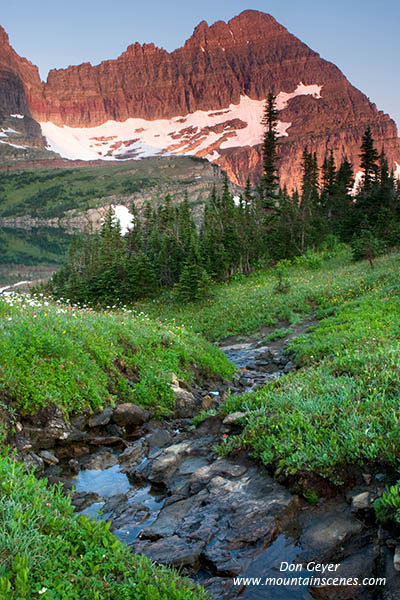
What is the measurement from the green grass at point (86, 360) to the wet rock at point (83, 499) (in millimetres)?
2276

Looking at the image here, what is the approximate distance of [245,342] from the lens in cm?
2194

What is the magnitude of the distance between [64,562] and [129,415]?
5.82 metres

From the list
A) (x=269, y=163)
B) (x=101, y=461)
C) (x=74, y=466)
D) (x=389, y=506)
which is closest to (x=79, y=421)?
(x=101, y=461)

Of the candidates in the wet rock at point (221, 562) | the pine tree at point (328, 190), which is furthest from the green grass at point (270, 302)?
the pine tree at point (328, 190)

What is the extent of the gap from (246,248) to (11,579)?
3989cm

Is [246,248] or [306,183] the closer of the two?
[246,248]

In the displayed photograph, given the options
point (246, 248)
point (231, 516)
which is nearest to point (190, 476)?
point (231, 516)

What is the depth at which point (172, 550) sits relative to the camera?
17.6ft

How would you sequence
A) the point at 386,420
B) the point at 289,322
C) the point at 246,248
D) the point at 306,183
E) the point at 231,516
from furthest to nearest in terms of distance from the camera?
the point at 306,183, the point at 246,248, the point at 289,322, the point at 386,420, the point at 231,516

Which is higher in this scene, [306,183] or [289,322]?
[306,183]

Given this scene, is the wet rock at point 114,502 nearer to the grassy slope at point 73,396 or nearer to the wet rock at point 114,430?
the grassy slope at point 73,396

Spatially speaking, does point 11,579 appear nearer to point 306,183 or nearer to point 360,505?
point 360,505

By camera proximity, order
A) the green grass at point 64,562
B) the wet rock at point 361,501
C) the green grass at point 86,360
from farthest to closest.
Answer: the green grass at point 86,360 < the wet rock at point 361,501 < the green grass at point 64,562

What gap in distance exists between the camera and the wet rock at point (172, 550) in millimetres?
5160
